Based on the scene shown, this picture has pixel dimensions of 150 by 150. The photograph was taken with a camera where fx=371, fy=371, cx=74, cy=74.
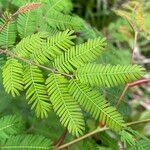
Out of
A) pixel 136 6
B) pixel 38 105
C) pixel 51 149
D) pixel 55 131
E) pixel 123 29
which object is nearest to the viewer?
pixel 38 105

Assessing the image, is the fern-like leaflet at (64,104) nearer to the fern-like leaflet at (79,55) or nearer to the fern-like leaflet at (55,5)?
the fern-like leaflet at (79,55)

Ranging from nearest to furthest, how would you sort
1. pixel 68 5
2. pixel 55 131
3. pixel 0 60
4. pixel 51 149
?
1. pixel 0 60
2. pixel 51 149
3. pixel 68 5
4. pixel 55 131

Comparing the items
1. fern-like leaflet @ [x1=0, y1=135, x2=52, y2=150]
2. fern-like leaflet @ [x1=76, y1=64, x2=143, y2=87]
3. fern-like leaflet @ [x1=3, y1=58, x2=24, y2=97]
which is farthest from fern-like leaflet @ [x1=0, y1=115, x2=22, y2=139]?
fern-like leaflet @ [x1=76, y1=64, x2=143, y2=87]

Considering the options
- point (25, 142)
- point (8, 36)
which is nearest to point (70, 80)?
point (8, 36)

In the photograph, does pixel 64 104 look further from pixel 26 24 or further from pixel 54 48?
pixel 26 24

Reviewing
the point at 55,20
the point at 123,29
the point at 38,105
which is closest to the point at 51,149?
the point at 38,105

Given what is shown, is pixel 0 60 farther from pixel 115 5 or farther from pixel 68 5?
pixel 115 5

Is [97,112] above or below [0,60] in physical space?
below
